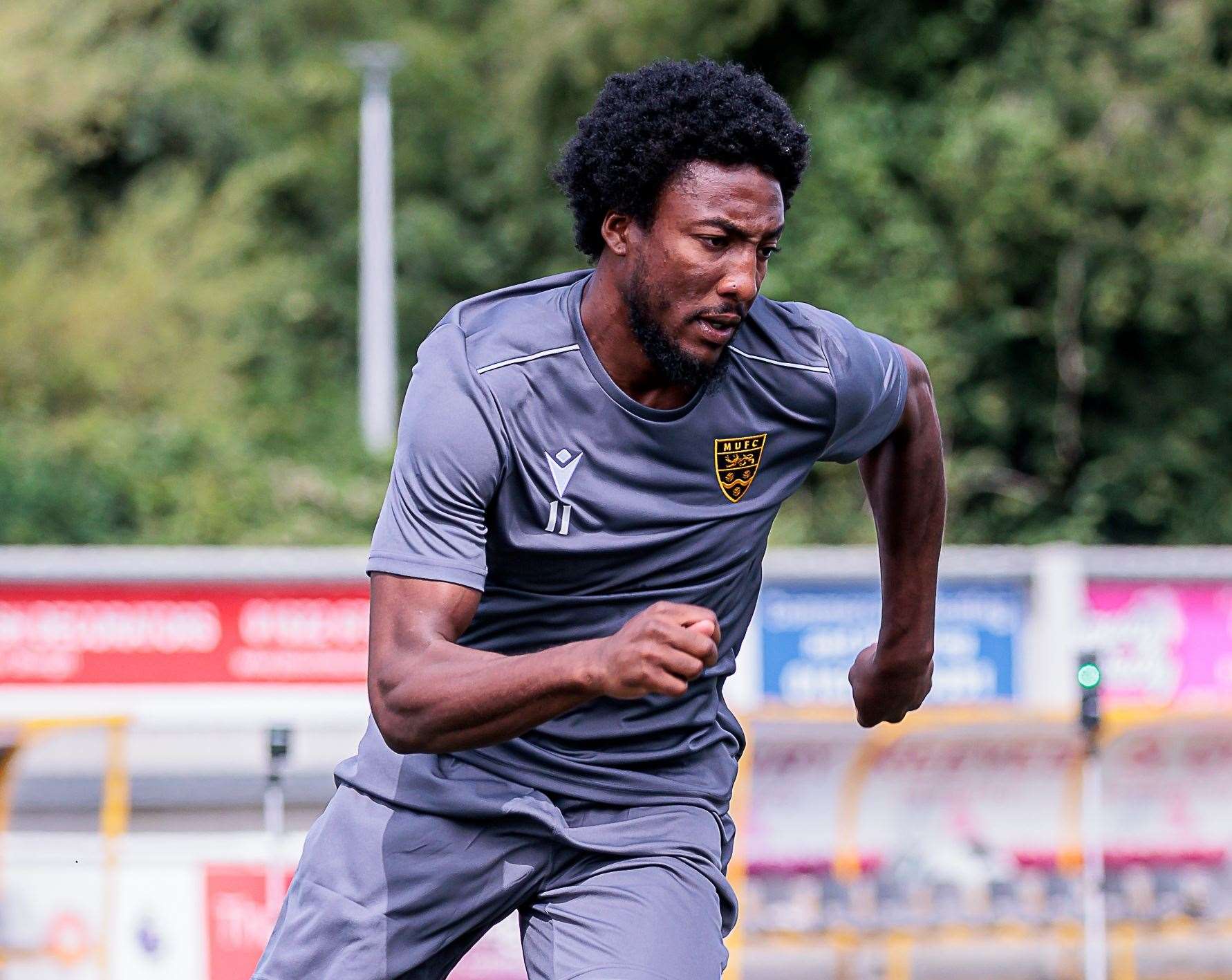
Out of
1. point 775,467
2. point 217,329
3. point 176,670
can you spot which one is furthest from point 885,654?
point 217,329

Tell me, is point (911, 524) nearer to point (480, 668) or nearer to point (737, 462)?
point (737, 462)

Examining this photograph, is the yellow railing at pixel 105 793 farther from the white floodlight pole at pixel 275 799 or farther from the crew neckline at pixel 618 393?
the crew neckline at pixel 618 393

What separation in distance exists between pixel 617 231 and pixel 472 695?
88 centimetres

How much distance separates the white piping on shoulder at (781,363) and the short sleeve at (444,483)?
1.53 feet

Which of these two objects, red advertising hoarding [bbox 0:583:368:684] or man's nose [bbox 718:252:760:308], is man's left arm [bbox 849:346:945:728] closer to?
man's nose [bbox 718:252:760:308]

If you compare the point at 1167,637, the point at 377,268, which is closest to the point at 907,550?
the point at 1167,637

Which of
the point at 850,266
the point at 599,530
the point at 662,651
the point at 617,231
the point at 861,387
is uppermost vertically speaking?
the point at 850,266

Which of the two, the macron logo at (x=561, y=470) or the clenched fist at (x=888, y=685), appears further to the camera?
the clenched fist at (x=888, y=685)

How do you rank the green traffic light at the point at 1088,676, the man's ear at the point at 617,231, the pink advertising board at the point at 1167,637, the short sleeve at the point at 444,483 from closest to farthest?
the short sleeve at the point at 444,483 → the man's ear at the point at 617,231 → the green traffic light at the point at 1088,676 → the pink advertising board at the point at 1167,637

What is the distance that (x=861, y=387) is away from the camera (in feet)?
11.0

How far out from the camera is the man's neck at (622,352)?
3.14 metres

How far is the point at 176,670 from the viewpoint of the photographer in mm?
11234

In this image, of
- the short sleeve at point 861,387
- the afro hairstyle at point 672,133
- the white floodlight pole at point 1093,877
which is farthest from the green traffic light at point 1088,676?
the afro hairstyle at point 672,133

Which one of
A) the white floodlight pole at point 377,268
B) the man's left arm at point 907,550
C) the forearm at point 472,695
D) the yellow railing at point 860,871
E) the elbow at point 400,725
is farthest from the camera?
the white floodlight pole at point 377,268
